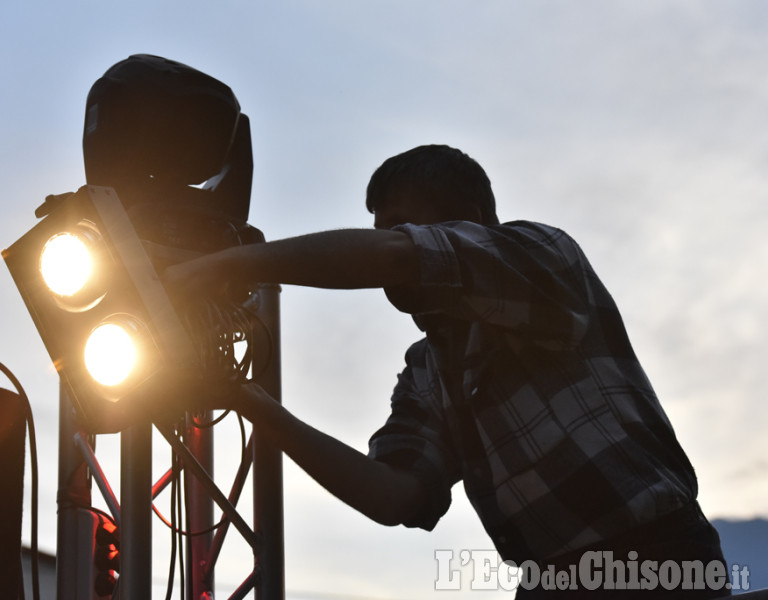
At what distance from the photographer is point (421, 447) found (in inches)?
69.5

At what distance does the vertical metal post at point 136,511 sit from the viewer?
1.61m

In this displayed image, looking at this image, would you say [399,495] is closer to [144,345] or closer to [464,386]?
[464,386]

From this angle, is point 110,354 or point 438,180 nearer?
point 110,354

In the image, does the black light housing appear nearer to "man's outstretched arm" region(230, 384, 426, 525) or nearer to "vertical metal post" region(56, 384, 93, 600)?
"man's outstretched arm" region(230, 384, 426, 525)

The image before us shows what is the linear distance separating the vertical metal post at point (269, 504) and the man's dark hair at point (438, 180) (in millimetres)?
366

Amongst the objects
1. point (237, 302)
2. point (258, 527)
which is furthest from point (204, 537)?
point (237, 302)

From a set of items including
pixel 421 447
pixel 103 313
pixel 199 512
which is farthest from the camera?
pixel 199 512

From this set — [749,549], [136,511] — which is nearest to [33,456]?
[136,511]

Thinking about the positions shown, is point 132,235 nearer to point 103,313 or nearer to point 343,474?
point 103,313

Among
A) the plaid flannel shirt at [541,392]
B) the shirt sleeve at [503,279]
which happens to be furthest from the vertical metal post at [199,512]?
the shirt sleeve at [503,279]

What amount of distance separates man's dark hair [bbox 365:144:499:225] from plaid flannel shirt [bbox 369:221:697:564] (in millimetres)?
217

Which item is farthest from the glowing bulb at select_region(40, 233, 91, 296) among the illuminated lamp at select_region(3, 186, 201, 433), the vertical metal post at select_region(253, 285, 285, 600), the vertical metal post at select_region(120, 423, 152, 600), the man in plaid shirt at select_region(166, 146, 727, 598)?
the vertical metal post at select_region(253, 285, 285, 600)

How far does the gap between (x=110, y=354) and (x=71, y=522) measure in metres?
0.74

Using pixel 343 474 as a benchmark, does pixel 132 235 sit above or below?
above
